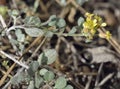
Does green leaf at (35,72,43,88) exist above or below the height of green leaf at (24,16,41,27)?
below

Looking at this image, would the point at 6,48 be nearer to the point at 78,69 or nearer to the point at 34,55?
the point at 34,55

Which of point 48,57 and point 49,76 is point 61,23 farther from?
point 49,76

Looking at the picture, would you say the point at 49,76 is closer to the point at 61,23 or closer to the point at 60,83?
the point at 60,83

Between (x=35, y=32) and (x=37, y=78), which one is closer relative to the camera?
(x=37, y=78)

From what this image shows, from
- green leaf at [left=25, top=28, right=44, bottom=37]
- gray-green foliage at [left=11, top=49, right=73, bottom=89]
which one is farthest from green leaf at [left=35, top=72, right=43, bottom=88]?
green leaf at [left=25, top=28, right=44, bottom=37]

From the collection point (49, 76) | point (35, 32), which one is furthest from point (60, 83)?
point (35, 32)

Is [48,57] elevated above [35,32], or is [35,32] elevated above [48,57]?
[35,32]

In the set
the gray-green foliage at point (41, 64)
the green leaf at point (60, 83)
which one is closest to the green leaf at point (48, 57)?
the gray-green foliage at point (41, 64)

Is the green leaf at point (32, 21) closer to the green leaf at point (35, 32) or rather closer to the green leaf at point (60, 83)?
the green leaf at point (35, 32)

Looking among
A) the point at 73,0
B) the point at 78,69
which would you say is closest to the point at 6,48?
the point at 78,69

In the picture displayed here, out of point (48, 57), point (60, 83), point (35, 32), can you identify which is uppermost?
point (35, 32)

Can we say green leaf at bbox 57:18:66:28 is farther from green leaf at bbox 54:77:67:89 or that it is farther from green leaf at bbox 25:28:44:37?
green leaf at bbox 54:77:67:89
